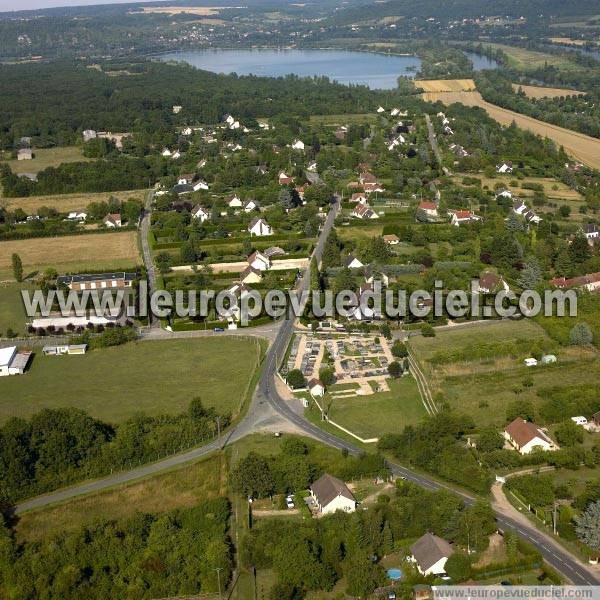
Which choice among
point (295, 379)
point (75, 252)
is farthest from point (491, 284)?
point (75, 252)

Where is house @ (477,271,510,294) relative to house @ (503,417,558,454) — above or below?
below

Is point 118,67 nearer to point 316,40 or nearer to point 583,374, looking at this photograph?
point 316,40

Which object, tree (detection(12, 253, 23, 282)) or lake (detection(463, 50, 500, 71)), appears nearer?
tree (detection(12, 253, 23, 282))

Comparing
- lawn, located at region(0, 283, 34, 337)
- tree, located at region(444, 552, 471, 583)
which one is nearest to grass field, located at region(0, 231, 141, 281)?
lawn, located at region(0, 283, 34, 337)

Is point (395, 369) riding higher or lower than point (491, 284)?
higher

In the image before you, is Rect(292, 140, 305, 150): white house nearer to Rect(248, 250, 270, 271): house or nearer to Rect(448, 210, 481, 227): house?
Rect(448, 210, 481, 227): house

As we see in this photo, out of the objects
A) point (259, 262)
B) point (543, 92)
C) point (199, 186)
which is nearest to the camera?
point (259, 262)

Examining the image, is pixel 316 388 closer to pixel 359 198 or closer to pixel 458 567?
pixel 458 567
